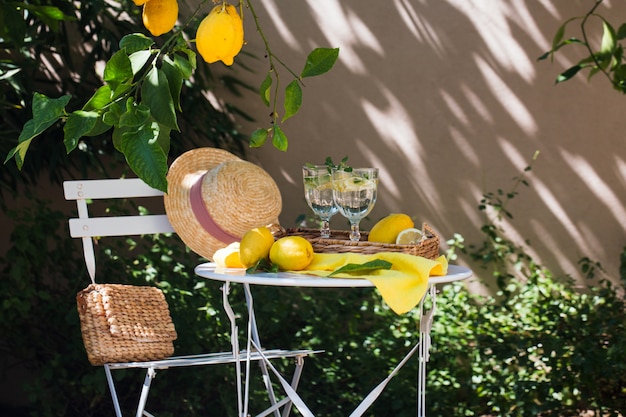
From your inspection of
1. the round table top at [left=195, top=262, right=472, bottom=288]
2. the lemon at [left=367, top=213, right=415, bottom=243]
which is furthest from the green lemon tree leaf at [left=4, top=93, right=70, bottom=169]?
the lemon at [left=367, top=213, right=415, bottom=243]

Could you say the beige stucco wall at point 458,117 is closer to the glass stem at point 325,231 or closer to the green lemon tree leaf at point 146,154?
the glass stem at point 325,231

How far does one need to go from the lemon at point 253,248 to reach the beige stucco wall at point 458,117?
1.82m

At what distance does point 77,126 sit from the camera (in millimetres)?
1129

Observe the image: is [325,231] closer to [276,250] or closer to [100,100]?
[276,250]

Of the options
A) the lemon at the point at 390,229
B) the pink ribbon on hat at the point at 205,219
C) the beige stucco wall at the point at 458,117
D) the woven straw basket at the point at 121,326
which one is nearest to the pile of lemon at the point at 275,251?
the lemon at the point at 390,229

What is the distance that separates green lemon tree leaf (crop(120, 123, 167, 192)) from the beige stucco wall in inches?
113

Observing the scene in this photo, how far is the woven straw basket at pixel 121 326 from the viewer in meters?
2.61

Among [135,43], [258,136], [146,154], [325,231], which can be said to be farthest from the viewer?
[325,231]

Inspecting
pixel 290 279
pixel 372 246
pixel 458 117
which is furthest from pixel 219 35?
pixel 458 117

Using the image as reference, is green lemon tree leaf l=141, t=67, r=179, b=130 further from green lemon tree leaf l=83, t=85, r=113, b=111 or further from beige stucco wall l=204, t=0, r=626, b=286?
beige stucco wall l=204, t=0, r=626, b=286

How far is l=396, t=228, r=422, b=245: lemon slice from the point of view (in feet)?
7.34

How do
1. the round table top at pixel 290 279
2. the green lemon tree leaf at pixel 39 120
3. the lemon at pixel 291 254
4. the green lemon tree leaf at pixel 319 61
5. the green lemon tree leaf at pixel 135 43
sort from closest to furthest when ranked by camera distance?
1. the green lemon tree leaf at pixel 39 120
2. the green lemon tree leaf at pixel 135 43
3. the green lemon tree leaf at pixel 319 61
4. the round table top at pixel 290 279
5. the lemon at pixel 291 254

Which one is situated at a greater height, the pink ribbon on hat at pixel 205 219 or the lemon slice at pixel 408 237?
the pink ribbon on hat at pixel 205 219

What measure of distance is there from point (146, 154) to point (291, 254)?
104cm
